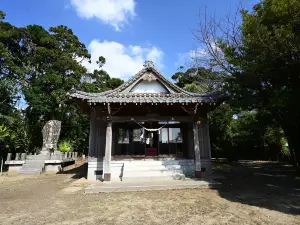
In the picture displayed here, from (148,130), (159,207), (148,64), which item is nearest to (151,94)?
(148,64)

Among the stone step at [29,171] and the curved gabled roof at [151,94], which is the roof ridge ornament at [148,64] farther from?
the stone step at [29,171]

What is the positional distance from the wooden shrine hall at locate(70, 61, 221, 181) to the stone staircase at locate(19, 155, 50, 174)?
6.52 metres

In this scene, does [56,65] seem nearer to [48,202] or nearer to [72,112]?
[72,112]

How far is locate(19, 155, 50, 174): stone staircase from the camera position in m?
13.8

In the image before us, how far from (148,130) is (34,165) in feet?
33.4

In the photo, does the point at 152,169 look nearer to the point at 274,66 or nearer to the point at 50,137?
the point at 274,66

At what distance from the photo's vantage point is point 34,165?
14305mm

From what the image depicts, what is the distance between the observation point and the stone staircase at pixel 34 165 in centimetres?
1380

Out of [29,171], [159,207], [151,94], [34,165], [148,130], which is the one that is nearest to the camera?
[159,207]

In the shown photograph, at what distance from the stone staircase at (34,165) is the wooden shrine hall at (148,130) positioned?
6.52 metres

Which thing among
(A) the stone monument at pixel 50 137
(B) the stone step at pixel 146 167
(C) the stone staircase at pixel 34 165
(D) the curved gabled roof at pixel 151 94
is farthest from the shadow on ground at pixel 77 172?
(D) the curved gabled roof at pixel 151 94

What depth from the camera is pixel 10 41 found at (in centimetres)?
2205

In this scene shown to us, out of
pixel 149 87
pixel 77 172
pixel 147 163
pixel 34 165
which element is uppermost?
pixel 149 87

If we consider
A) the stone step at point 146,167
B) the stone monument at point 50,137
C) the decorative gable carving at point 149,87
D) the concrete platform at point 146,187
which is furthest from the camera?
the stone monument at point 50,137
